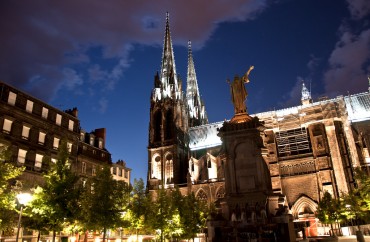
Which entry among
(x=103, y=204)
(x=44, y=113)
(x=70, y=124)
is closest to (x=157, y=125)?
(x=70, y=124)

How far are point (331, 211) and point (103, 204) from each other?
25025 millimetres

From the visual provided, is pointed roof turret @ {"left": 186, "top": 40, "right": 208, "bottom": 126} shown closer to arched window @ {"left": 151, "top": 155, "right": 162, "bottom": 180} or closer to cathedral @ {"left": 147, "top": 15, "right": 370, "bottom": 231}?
cathedral @ {"left": 147, "top": 15, "right": 370, "bottom": 231}

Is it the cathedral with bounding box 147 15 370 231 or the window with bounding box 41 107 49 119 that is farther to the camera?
the cathedral with bounding box 147 15 370 231

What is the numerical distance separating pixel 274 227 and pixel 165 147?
143ft

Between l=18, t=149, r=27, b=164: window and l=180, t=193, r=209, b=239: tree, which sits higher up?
l=18, t=149, r=27, b=164: window

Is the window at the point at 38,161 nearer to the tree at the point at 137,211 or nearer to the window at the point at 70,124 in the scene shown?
the window at the point at 70,124

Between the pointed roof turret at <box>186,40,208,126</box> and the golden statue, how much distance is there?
54.1 meters

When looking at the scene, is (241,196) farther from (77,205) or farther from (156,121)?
(156,121)

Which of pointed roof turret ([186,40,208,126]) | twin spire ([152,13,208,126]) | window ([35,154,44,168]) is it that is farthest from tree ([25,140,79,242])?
pointed roof turret ([186,40,208,126])

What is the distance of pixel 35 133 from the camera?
33719 mm

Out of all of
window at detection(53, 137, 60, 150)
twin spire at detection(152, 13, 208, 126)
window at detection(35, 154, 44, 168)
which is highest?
twin spire at detection(152, 13, 208, 126)

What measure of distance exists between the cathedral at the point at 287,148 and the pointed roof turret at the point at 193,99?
11199 mm

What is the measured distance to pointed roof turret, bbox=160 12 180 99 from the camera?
214 feet

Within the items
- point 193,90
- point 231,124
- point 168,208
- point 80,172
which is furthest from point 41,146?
point 193,90
